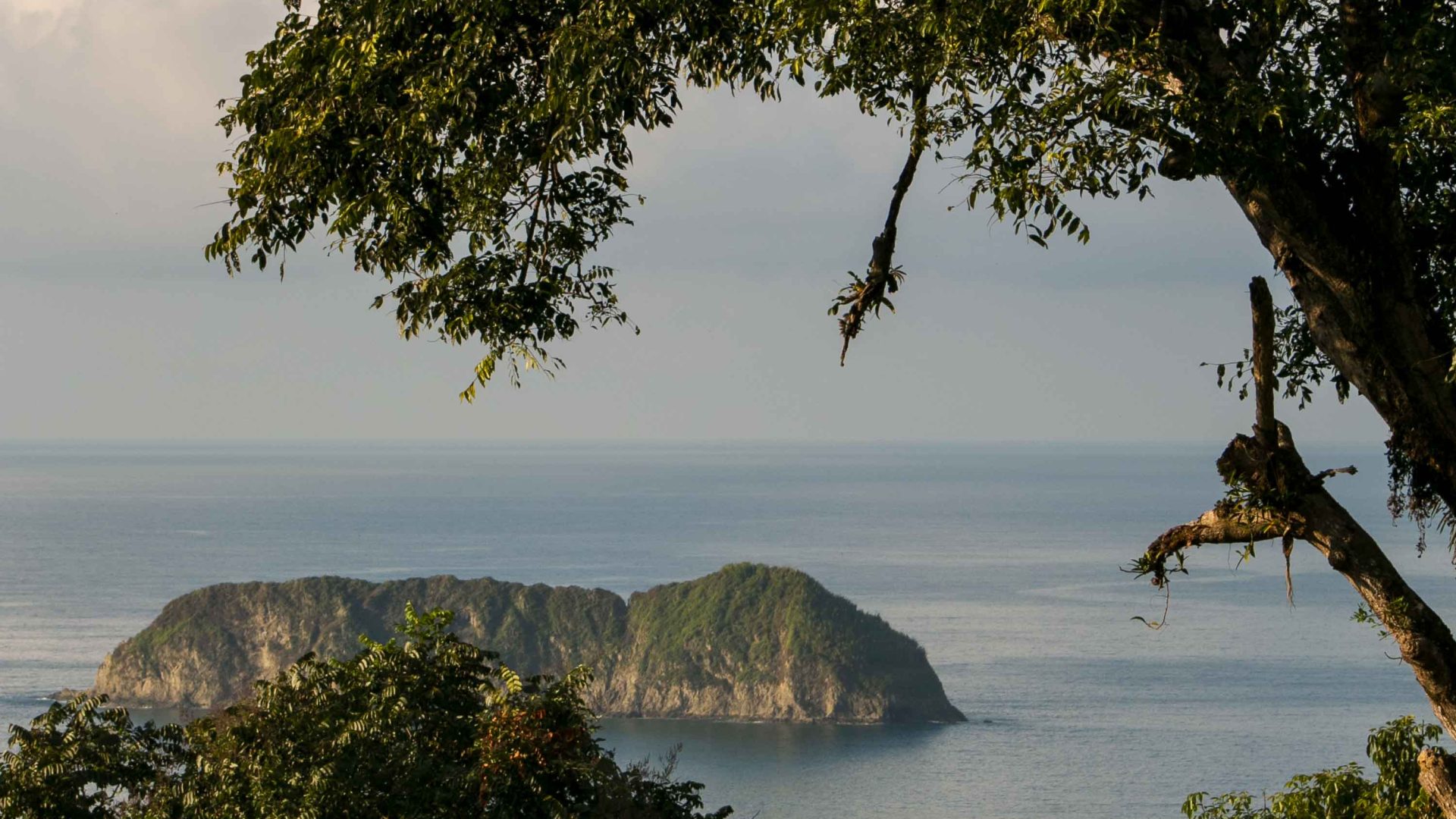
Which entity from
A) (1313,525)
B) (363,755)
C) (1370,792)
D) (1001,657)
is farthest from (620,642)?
(1313,525)

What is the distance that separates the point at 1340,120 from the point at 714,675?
116 m

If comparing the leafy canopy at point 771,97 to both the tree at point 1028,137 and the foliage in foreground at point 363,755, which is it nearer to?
the tree at point 1028,137

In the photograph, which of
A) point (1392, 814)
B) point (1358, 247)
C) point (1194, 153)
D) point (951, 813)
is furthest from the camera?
point (951, 813)

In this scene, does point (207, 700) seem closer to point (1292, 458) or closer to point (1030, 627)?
point (1030, 627)

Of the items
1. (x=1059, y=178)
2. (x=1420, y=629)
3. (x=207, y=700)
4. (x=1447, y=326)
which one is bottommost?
(x=207, y=700)

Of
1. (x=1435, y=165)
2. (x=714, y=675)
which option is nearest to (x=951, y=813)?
(x=714, y=675)

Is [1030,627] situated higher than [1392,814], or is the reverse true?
[1392,814]

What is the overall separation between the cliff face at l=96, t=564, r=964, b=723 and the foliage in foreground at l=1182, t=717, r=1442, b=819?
324 ft

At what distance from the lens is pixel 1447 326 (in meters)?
7.79

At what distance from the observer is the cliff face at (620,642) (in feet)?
386

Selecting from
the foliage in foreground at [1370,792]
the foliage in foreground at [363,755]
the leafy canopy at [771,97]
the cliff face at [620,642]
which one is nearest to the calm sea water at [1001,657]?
the cliff face at [620,642]

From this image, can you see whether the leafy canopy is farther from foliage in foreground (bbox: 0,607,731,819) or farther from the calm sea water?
the calm sea water

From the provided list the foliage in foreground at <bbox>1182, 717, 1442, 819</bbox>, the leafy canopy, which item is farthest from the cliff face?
the leafy canopy

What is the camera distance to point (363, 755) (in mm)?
13336
